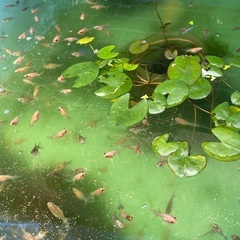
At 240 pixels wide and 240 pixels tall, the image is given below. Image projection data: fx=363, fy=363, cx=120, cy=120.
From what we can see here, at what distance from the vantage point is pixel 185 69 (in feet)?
7.13

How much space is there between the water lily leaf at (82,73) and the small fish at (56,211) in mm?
815

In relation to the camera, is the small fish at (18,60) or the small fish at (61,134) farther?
the small fish at (18,60)

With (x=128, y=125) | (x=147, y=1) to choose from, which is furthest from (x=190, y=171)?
(x=147, y=1)

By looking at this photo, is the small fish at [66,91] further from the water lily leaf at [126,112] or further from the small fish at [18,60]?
the small fish at [18,60]

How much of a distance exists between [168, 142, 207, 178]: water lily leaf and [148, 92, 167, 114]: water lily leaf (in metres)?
0.30

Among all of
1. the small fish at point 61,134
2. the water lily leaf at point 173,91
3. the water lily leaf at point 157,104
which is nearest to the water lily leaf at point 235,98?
the water lily leaf at point 173,91

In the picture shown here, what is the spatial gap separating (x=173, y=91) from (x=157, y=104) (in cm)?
12

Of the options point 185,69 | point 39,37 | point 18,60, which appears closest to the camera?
point 185,69

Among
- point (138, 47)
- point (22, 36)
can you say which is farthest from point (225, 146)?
point (22, 36)

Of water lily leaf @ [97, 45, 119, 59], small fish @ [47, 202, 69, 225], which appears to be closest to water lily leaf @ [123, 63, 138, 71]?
→ water lily leaf @ [97, 45, 119, 59]

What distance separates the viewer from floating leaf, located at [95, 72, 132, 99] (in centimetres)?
217

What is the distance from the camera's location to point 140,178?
1.84 meters

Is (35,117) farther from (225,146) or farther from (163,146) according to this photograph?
(225,146)

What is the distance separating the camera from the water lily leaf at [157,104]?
203 centimetres
